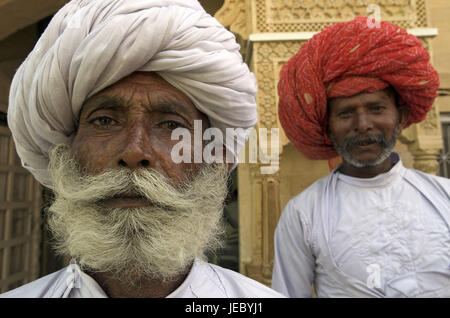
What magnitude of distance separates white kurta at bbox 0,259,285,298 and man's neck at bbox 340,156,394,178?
592 mm

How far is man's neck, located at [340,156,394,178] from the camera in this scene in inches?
39.7

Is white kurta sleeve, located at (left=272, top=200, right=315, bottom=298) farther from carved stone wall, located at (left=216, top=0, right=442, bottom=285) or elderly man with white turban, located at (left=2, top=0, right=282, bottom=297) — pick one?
carved stone wall, located at (left=216, top=0, right=442, bottom=285)

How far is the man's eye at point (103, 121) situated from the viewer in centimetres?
56

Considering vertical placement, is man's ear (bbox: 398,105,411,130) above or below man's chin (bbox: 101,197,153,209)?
above

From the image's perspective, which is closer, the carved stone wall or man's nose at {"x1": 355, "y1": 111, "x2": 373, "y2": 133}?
man's nose at {"x1": 355, "y1": 111, "x2": 373, "y2": 133}

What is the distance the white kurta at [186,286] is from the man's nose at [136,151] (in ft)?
0.78

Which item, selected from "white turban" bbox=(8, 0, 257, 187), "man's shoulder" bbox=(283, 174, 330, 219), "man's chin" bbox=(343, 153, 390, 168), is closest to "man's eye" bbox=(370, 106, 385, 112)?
"man's chin" bbox=(343, 153, 390, 168)

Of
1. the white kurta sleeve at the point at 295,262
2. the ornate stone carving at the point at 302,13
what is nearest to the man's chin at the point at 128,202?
the white kurta sleeve at the point at 295,262

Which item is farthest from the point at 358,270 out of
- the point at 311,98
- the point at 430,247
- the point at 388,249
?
the point at 311,98

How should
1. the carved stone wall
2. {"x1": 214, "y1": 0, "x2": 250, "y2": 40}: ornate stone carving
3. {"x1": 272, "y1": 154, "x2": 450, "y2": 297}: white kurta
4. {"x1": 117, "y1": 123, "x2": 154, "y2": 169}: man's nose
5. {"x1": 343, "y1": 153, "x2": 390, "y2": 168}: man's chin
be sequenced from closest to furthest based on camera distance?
{"x1": 117, "y1": 123, "x2": 154, "y2": 169}: man's nose → {"x1": 272, "y1": 154, "x2": 450, "y2": 297}: white kurta → {"x1": 343, "y1": 153, "x2": 390, "y2": 168}: man's chin → the carved stone wall → {"x1": 214, "y1": 0, "x2": 250, "y2": 40}: ornate stone carving

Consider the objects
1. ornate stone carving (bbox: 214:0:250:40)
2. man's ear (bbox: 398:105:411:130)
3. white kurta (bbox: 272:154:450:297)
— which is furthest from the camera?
ornate stone carving (bbox: 214:0:250:40)

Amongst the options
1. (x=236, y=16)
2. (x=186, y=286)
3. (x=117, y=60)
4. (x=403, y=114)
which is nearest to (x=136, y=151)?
(x=117, y=60)

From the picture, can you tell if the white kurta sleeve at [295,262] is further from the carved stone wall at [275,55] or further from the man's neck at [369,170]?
the carved stone wall at [275,55]
